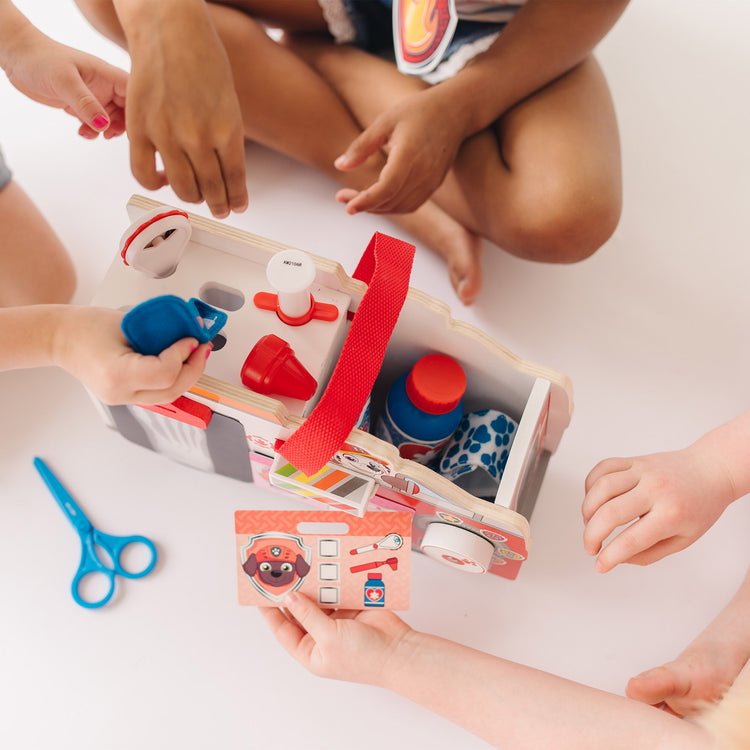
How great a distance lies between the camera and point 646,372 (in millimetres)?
880

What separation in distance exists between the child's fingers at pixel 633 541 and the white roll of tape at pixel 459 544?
0.10 m

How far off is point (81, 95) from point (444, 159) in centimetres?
37

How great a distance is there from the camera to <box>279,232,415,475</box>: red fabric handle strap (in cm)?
55

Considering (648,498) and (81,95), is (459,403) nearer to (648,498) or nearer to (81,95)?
(648,498)

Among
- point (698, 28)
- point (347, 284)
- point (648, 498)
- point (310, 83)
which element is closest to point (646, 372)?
point (648, 498)

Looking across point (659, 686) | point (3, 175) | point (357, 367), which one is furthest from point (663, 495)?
point (3, 175)

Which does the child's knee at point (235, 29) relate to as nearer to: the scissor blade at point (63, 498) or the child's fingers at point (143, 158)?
the child's fingers at point (143, 158)

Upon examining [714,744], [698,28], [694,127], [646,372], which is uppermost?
[698,28]

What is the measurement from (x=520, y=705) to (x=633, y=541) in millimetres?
170

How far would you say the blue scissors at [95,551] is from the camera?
0.72 meters

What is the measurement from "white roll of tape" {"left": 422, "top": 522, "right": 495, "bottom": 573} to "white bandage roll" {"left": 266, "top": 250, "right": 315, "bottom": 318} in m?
0.24

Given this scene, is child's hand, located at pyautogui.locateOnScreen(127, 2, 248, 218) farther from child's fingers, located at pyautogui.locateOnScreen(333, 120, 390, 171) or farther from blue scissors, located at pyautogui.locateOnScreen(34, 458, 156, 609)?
blue scissors, located at pyautogui.locateOnScreen(34, 458, 156, 609)

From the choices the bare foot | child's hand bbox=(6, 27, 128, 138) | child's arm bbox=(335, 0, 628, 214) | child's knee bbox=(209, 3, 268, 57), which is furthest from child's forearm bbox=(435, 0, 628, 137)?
child's hand bbox=(6, 27, 128, 138)

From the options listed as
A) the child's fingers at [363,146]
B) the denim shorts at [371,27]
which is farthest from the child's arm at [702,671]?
the denim shorts at [371,27]
